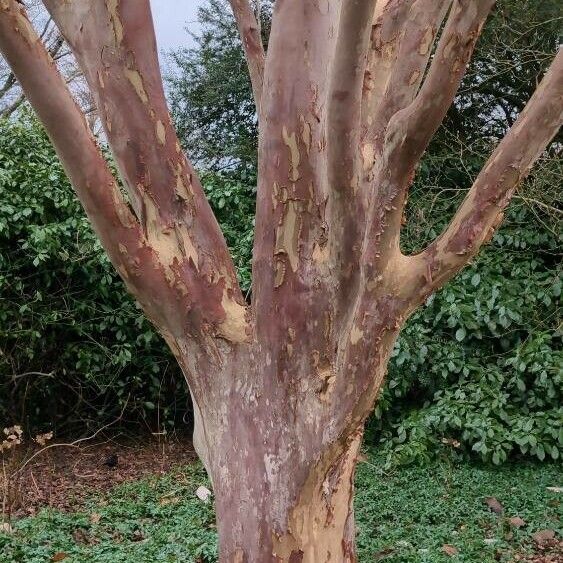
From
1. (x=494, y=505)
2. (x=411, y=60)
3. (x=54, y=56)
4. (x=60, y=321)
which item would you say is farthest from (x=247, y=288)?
(x=54, y=56)

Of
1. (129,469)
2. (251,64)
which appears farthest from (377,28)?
(129,469)

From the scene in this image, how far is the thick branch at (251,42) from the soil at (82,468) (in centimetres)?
287

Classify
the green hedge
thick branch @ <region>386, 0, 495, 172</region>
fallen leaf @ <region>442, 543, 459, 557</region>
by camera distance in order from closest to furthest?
thick branch @ <region>386, 0, 495, 172</region>, fallen leaf @ <region>442, 543, 459, 557</region>, the green hedge

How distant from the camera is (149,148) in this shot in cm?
Answer: 188

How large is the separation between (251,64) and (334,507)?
175 centimetres

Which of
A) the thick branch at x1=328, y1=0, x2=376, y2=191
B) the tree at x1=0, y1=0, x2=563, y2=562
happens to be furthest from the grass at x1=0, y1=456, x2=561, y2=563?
the thick branch at x1=328, y1=0, x2=376, y2=191

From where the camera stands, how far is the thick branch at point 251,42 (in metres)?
2.60

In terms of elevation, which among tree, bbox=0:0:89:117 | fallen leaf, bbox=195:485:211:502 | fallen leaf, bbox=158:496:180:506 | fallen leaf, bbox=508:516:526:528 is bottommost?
fallen leaf, bbox=158:496:180:506

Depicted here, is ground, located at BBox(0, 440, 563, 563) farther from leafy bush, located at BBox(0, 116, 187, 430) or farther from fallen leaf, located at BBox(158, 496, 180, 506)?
leafy bush, located at BBox(0, 116, 187, 430)

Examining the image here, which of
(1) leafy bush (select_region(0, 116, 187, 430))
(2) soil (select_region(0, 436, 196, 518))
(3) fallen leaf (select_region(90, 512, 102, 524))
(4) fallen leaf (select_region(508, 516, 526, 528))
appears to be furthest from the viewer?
(1) leafy bush (select_region(0, 116, 187, 430))

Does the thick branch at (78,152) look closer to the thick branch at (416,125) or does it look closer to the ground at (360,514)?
the thick branch at (416,125)

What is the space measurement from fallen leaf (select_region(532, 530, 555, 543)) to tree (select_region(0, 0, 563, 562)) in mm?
1974

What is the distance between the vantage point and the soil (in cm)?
436

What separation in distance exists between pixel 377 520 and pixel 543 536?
928 mm
